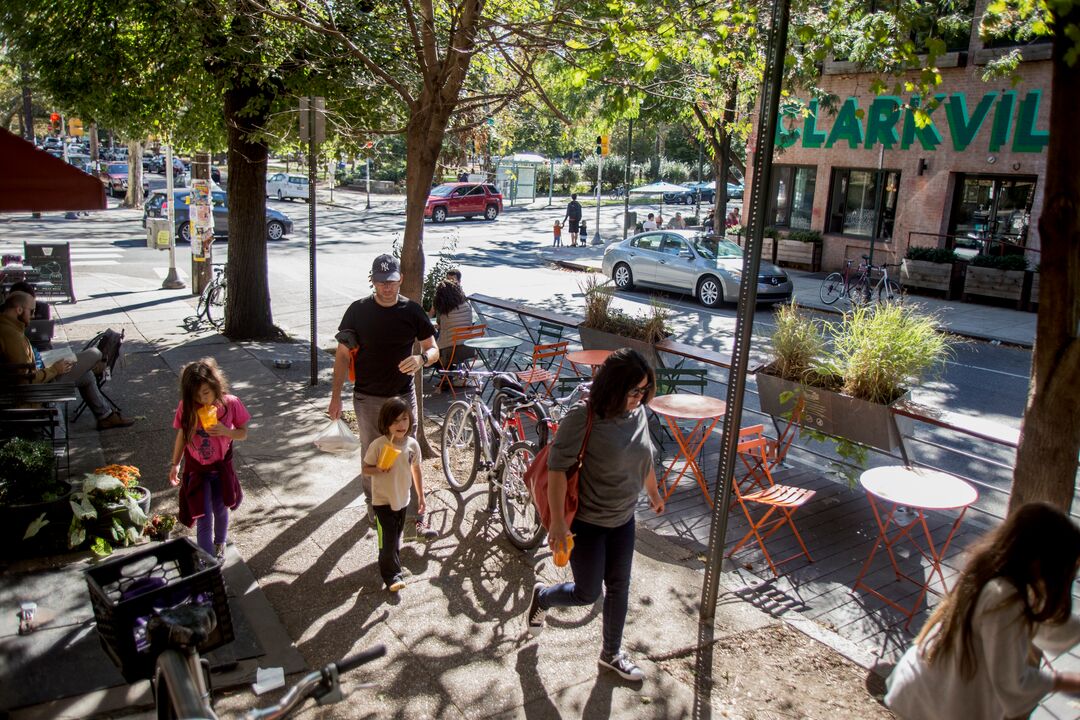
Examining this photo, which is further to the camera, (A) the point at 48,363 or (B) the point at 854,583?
(A) the point at 48,363

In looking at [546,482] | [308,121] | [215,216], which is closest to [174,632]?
[546,482]

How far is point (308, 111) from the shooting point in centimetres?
913

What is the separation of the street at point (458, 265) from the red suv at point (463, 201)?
65cm

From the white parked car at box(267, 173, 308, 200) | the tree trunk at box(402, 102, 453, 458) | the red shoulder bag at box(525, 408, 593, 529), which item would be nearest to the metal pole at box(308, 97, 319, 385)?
the tree trunk at box(402, 102, 453, 458)

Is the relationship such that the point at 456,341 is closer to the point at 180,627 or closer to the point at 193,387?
the point at 193,387

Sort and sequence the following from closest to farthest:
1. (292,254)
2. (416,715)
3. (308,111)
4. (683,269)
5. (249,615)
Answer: (416,715) < (249,615) < (308,111) < (683,269) < (292,254)

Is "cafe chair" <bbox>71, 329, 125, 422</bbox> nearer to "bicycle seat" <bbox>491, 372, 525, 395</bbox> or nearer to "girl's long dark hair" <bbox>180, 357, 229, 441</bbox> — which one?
"girl's long dark hair" <bbox>180, 357, 229, 441</bbox>

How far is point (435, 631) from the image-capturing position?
16.9 feet

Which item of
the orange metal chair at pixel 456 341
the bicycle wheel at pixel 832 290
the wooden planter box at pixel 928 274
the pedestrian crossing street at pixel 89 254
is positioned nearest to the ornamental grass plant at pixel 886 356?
the orange metal chair at pixel 456 341

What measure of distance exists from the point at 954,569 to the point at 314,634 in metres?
4.46

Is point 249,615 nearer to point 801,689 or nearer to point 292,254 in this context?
point 801,689

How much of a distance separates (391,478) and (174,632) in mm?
2339

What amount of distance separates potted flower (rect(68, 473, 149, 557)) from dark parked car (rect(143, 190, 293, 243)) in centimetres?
2048

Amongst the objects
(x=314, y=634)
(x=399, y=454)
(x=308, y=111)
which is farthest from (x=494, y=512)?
(x=308, y=111)
